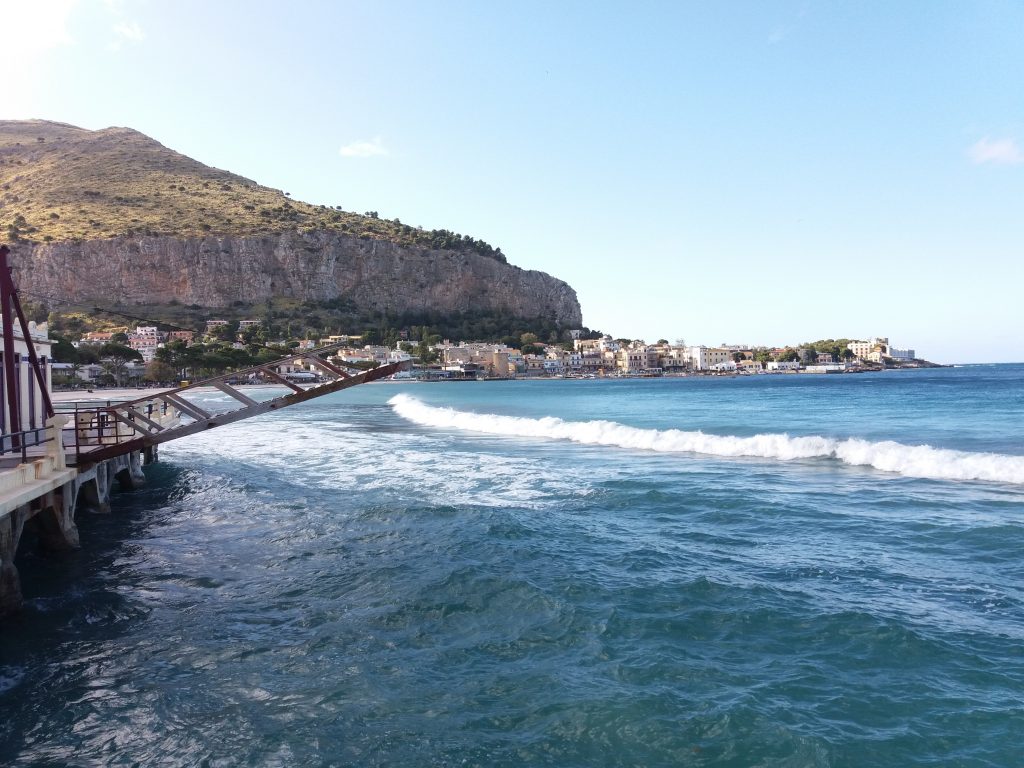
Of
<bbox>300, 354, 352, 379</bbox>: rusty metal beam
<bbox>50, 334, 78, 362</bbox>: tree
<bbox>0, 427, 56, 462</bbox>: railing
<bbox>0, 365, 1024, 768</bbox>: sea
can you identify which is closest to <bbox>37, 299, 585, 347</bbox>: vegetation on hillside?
<bbox>50, 334, 78, 362</bbox>: tree

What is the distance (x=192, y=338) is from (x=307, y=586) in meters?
121

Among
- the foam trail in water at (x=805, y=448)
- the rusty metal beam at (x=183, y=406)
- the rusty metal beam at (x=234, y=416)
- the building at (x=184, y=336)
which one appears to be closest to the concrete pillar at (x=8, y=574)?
the rusty metal beam at (x=234, y=416)

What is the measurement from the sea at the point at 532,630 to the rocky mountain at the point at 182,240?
434 feet

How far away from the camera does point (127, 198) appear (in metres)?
149

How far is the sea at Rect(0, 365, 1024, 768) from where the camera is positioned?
5859 millimetres

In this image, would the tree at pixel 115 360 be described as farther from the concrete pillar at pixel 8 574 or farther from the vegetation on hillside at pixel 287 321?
the concrete pillar at pixel 8 574

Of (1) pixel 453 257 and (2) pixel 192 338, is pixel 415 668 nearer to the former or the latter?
(2) pixel 192 338

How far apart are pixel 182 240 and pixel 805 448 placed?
461ft

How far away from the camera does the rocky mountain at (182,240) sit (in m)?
128

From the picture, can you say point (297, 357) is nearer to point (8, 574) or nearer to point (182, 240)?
point (8, 574)

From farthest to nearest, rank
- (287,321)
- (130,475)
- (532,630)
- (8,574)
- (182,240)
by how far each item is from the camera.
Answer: (287,321) < (182,240) < (130,475) < (8,574) < (532,630)

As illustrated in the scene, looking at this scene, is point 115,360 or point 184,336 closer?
point 115,360

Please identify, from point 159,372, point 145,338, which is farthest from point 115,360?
point 145,338

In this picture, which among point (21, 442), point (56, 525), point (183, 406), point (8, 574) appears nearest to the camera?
point (8, 574)
